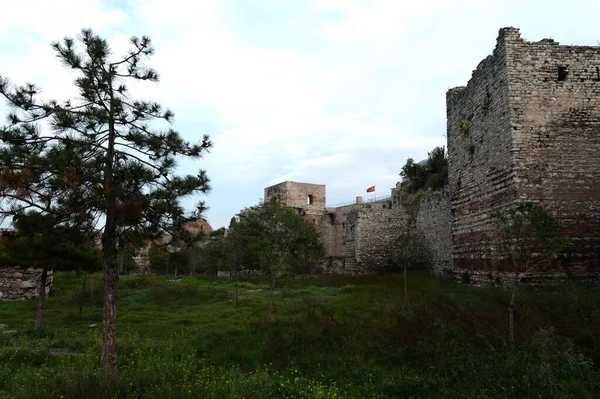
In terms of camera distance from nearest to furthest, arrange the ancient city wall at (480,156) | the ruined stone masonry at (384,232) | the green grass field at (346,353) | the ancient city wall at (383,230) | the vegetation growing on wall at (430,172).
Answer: the green grass field at (346,353) < the ancient city wall at (480,156) < the ruined stone masonry at (384,232) < the ancient city wall at (383,230) < the vegetation growing on wall at (430,172)

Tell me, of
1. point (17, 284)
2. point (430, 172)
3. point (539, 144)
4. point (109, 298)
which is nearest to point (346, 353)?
point (109, 298)

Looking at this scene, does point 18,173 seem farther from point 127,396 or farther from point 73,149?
point 127,396

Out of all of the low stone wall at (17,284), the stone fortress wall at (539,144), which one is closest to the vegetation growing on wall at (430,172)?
the stone fortress wall at (539,144)

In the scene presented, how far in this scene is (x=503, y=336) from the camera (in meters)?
8.37

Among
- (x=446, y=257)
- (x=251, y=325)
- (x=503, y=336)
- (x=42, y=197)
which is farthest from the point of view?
(x=446, y=257)

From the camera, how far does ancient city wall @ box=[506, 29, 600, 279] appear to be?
11617 mm

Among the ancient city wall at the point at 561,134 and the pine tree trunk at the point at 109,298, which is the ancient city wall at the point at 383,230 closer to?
the ancient city wall at the point at 561,134

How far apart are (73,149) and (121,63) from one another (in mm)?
1690

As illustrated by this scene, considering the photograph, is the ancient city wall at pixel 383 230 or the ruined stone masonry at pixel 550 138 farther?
the ancient city wall at pixel 383 230

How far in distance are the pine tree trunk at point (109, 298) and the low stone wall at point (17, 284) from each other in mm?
16308

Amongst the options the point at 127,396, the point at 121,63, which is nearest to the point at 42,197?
the point at 121,63

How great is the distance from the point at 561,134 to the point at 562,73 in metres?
1.84

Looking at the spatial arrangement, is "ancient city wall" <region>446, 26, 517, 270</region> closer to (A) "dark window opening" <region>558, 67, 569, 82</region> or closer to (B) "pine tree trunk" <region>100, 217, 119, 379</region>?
(A) "dark window opening" <region>558, 67, 569, 82</region>

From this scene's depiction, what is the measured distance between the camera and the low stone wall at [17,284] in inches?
775
